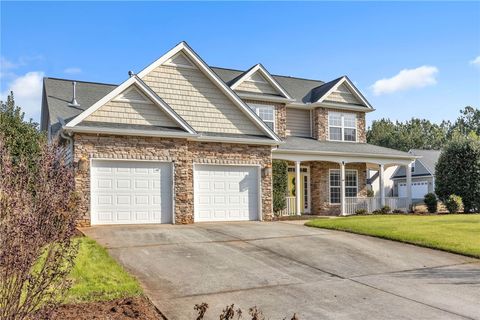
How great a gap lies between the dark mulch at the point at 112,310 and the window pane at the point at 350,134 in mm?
20114

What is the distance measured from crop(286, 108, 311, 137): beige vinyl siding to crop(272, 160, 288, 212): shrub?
395 centimetres

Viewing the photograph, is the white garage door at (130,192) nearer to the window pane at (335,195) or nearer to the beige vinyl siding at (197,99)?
the beige vinyl siding at (197,99)

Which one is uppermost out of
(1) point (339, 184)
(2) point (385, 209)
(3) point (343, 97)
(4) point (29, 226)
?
(3) point (343, 97)

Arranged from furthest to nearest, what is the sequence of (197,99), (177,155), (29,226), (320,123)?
(320,123)
(197,99)
(177,155)
(29,226)

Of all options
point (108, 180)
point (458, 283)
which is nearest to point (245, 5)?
point (108, 180)

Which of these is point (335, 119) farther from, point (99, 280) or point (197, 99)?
point (99, 280)

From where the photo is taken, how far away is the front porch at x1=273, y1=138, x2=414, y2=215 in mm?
22002

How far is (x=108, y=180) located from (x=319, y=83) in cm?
1701

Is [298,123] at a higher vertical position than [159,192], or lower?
higher

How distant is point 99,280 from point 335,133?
19244 mm

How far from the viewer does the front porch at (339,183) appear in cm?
2200

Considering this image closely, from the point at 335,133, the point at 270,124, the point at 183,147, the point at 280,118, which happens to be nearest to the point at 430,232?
the point at 183,147

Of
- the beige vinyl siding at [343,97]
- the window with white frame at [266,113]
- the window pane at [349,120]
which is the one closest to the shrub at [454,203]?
the window pane at [349,120]

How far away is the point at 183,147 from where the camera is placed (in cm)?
1528
